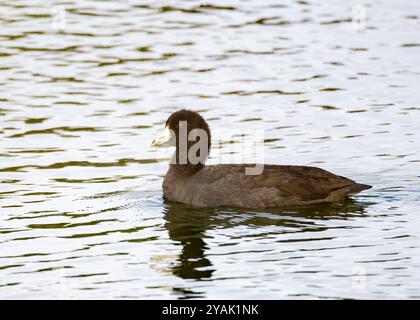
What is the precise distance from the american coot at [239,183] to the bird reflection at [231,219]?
0.37 ft

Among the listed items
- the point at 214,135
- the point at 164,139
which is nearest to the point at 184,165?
the point at 164,139

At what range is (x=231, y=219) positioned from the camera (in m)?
12.4

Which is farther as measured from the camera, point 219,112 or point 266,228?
point 219,112

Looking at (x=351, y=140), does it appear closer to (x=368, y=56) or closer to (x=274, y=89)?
(x=274, y=89)

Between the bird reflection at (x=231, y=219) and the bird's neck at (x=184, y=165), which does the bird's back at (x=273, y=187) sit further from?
the bird's neck at (x=184, y=165)

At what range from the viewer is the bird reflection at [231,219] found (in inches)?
463

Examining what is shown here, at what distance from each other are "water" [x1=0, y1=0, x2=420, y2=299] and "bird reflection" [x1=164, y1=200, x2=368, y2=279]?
0.03m

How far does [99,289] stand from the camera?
10062 mm

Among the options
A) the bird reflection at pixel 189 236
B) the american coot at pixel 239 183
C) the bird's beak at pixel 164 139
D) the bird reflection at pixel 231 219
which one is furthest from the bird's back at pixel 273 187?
the bird's beak at pixel 164 139

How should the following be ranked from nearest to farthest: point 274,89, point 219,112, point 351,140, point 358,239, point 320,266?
point 320,266, point 358,239, point 351,140, point 219,112, point 274,89

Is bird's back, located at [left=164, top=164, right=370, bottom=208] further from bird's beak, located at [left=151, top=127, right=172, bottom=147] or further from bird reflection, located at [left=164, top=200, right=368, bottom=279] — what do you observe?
bird's beak, located at [left=151, top=127, right=172, bottom=147]

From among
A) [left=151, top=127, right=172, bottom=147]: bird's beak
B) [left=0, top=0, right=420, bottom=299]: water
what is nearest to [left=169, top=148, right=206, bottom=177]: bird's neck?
[left=151, top=127, right=172, bottom=147]: bird's beak
